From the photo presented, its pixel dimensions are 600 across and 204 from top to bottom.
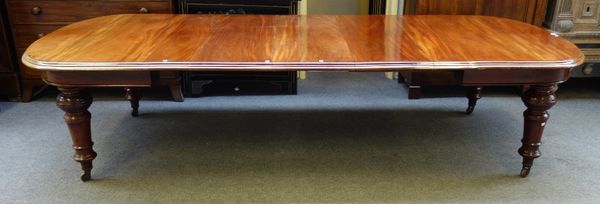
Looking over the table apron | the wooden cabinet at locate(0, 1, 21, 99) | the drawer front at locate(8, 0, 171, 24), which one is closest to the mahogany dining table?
the table apron

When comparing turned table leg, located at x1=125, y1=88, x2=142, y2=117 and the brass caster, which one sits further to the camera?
turned table leg, located at x1=125, y1=88, x2=142, y2=117

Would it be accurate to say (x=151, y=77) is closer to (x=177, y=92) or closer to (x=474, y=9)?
(x=177, y=92)

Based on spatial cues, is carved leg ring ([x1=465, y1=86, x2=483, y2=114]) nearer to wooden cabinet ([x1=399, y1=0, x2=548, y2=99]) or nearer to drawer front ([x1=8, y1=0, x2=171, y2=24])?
wooden cabinet ([x1=399, y1=0, x2=548, y2=99])

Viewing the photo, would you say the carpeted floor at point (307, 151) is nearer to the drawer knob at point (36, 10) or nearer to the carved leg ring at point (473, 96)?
the carved leg ring at point (473, 96)

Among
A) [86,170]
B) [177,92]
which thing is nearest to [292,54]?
[86,170]

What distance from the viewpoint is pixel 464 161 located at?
2045 millimetres

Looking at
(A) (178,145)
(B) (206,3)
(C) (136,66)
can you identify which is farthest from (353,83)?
(C) (136,66)

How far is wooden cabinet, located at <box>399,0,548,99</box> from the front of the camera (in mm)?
2588

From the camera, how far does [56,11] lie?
247 cm

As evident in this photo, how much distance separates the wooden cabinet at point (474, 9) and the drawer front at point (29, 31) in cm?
188

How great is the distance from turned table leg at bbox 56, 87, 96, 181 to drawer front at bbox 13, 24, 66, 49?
39.4 inches

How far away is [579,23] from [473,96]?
721 millimetres

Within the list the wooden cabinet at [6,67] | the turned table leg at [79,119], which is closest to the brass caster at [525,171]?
the turned table leg at [79,119]

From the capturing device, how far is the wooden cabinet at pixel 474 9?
2588 mm
